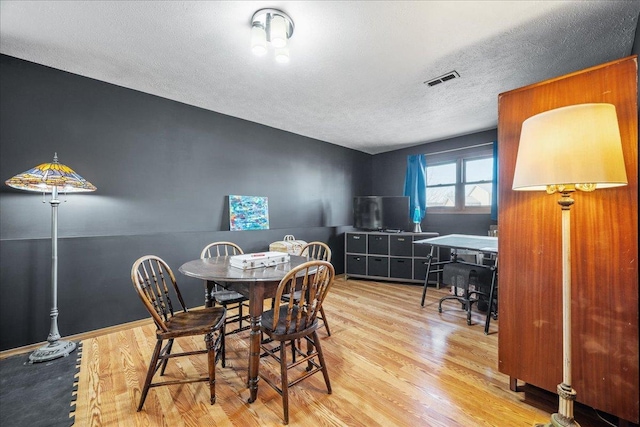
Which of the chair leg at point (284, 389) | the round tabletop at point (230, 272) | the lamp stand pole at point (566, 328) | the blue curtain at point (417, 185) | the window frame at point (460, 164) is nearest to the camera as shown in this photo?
the lamp stand pole at point (566, 328)

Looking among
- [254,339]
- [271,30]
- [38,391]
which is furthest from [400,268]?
[38,391]

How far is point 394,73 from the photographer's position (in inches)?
96.1

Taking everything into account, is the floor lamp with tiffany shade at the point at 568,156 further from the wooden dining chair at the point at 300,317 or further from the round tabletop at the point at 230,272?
the round tabletop at the point at 230,272

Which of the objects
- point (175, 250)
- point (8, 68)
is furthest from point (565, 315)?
point (8, 68)

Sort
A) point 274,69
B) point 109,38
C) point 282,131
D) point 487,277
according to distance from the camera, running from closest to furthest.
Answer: point 109,38 → point 274,69 → point 487,277 → point 282,131

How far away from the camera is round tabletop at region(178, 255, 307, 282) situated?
155cm

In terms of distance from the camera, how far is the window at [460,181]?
4.19 m

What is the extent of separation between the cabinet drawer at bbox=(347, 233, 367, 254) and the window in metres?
1.38

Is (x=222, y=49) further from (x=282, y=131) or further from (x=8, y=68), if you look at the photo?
(x=282, y=131)

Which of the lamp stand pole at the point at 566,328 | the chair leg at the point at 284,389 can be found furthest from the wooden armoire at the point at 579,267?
the chair leg at the point at 284,389

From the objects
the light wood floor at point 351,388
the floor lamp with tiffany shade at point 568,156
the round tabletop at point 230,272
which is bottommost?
the light wood floor at point 351,388

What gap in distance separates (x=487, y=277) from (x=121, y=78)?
420cm

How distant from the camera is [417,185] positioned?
4.79 m

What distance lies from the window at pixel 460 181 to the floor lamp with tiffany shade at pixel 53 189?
4.76 metres
